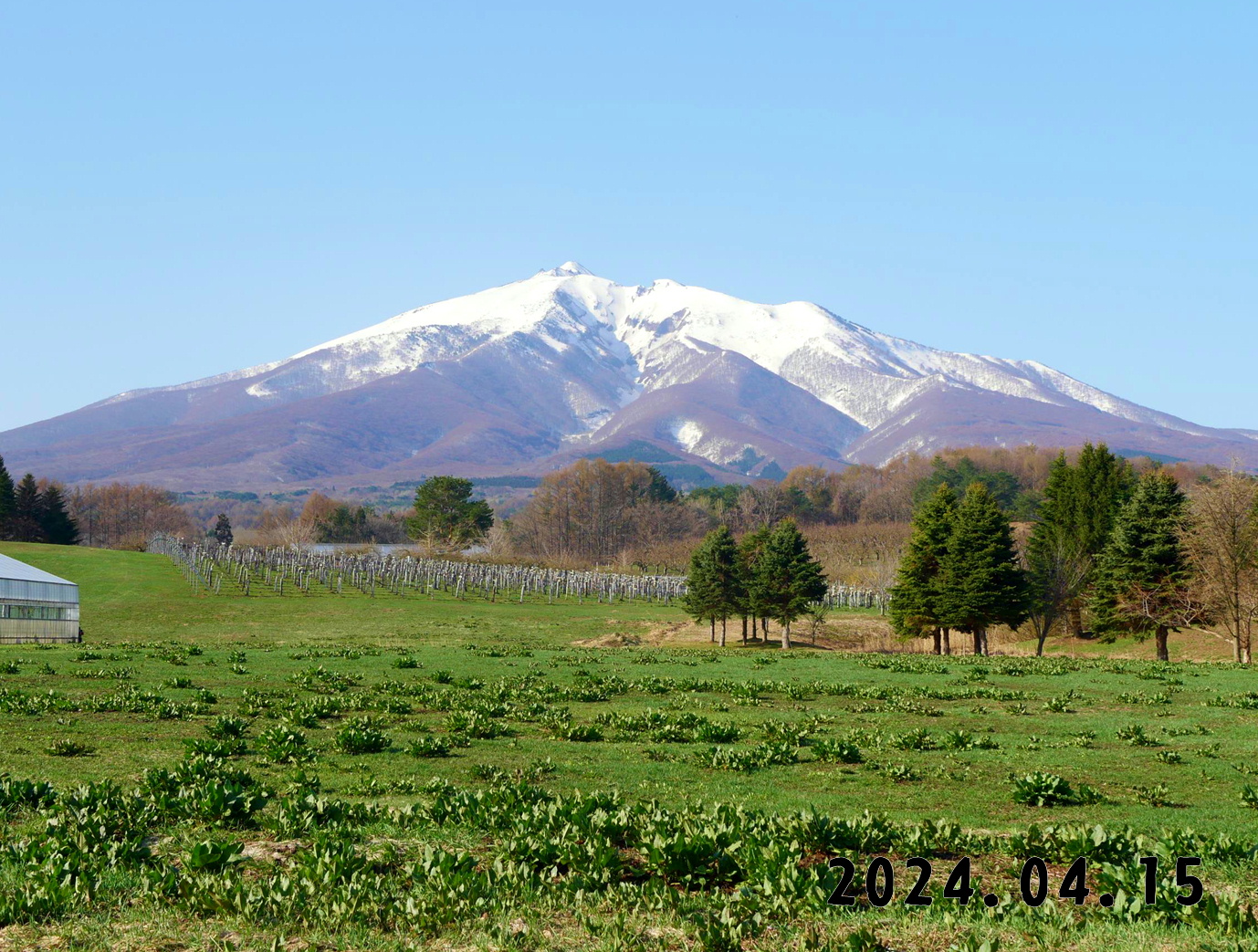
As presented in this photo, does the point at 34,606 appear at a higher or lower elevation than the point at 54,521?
lower

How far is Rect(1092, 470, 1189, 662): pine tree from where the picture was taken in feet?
193

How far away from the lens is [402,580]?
126 meters

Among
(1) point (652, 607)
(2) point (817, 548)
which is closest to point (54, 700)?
(1) point (652, 607)

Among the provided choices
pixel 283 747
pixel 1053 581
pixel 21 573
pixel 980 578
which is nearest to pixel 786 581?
pixel 980 578

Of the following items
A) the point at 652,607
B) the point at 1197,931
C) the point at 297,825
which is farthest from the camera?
the point at 652,607

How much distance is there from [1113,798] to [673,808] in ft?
20.8

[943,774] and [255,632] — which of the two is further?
[255,632]

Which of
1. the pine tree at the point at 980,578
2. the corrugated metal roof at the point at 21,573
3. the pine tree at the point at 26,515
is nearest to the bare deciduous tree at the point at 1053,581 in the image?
the pine tree at the point at 980,578

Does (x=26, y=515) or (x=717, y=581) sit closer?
(x=717, y=581)

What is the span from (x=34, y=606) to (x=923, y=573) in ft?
174

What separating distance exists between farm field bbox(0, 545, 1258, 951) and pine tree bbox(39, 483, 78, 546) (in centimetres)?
14802

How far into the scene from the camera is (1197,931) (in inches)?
330

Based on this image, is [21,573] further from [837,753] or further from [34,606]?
[837,753]

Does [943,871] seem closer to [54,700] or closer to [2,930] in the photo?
[2,930]
